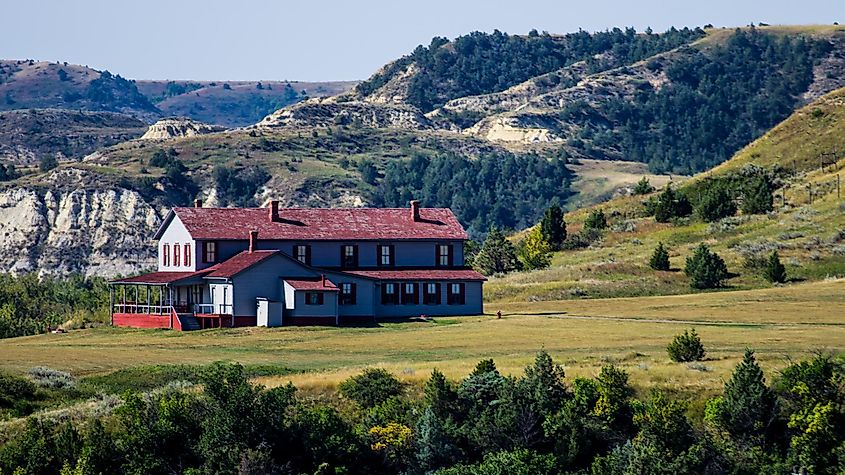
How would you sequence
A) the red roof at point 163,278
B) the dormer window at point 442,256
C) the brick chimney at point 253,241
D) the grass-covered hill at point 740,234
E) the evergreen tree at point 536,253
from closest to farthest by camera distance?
1. the red roof at point 163,278
2. the brick chimney at point 253,241
3. the dormer window at point 442,256
4. the grass-covered hill at point 740,234
5. the evergreen tree at point 536,253

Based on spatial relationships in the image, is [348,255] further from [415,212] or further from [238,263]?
[238,263]

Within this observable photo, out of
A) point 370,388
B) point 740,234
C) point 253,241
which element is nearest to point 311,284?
point 253,241

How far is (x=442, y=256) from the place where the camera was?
81.9m

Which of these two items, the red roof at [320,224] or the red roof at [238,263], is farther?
the red roof at [320,224]

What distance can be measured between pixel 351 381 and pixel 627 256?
56848 millimetres

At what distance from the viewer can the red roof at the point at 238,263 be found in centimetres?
7244

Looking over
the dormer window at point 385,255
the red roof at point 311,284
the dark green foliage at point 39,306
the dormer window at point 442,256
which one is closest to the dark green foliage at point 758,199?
the dormer window at point 442,256

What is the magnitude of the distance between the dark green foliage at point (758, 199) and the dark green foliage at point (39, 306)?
47.6 m

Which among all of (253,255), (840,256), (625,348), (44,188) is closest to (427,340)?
(625,348)

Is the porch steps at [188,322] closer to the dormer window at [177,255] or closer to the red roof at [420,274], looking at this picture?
the dormer window at [177,255]

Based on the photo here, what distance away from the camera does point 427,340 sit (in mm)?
63312

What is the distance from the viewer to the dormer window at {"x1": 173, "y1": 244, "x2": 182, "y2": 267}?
260 feet

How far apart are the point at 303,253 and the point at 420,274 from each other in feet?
20.8

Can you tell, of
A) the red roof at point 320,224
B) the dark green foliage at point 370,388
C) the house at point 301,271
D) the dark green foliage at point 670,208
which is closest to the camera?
the dark green foliage at point 370,388
